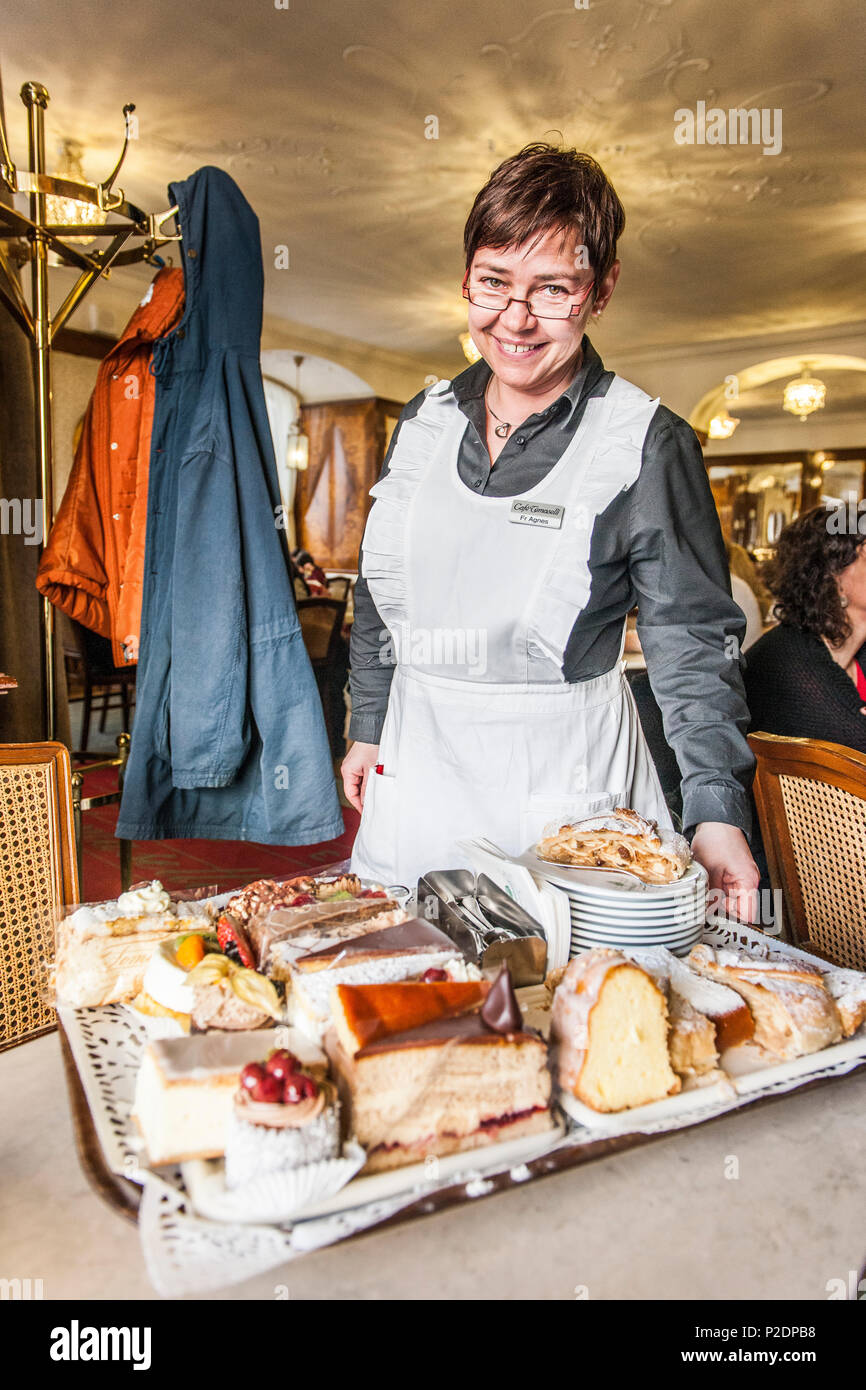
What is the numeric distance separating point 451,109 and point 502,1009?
5064mm

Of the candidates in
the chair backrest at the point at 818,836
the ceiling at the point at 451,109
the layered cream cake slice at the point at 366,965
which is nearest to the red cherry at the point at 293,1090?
the layered cream cake slice at the point at 366,965

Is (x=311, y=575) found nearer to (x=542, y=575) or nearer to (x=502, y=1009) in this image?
(x=542, y=575)

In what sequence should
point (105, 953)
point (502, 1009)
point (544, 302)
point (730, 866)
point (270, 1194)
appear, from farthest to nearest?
point (544, 302) → point (730, 866) → point (105, 953) → point (502, 1009) → point (270, 1194)

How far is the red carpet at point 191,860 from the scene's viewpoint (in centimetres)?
386

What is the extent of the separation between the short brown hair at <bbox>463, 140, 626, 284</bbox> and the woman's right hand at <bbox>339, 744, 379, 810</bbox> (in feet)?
2.82

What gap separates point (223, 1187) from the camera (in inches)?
27.0

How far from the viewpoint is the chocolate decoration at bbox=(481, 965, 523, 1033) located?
774 mm

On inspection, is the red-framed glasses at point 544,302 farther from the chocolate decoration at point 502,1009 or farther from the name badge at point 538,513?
the chocolate decoration at point 502,1009

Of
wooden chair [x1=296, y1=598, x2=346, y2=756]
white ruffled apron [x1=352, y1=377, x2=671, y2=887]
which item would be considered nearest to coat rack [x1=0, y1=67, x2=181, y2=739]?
white ruffled apron [x1=352, y1=377, x2=671, y2=887]

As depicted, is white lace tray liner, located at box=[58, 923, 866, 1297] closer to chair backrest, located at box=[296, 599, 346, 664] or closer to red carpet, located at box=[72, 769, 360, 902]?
red carpet, located at box=[72, 769, 360, 902]

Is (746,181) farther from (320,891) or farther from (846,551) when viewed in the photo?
(320,891)

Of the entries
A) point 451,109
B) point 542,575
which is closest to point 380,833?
point 542,575
